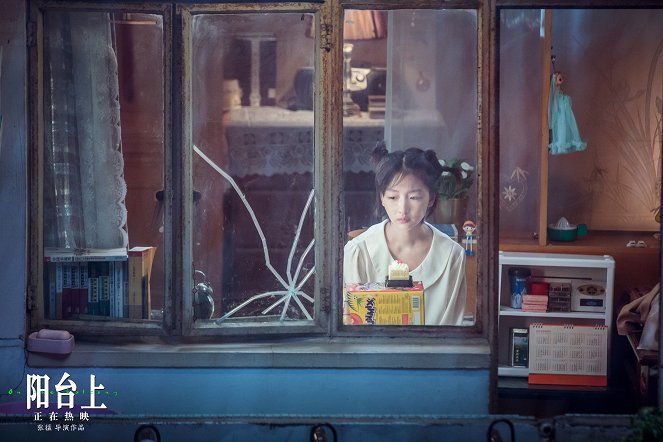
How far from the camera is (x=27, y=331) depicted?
6258 millimetres

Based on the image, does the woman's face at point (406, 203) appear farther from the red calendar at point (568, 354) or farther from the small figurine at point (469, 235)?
the red calendar at point (568, 354)

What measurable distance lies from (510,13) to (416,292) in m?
3.77

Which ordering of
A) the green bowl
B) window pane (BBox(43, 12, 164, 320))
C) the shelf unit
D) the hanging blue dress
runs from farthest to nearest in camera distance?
the green bowl < the hanging blue dress < the shelf unit < window pane (BBox(43, 12, 164, 320))

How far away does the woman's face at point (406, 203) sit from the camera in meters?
6.53

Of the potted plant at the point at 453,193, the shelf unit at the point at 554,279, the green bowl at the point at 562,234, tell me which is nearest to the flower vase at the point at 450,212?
the potted plant at the point at 453,193

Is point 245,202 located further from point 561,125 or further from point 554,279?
point 561,125

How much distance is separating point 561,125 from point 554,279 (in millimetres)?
1360

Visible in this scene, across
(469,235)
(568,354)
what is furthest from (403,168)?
(568,354)

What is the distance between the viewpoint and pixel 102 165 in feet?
21.0

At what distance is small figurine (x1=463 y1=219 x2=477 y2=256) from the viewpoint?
643 centimetres

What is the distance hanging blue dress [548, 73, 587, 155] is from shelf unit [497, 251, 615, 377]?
3.13 feet

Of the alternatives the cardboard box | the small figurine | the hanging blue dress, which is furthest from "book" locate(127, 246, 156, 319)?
the hanging blue dress

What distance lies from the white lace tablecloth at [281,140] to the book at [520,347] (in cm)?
230

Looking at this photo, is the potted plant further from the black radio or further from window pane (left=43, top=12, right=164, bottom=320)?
window pane (left=43, top=12, right=164, bottom=320)
